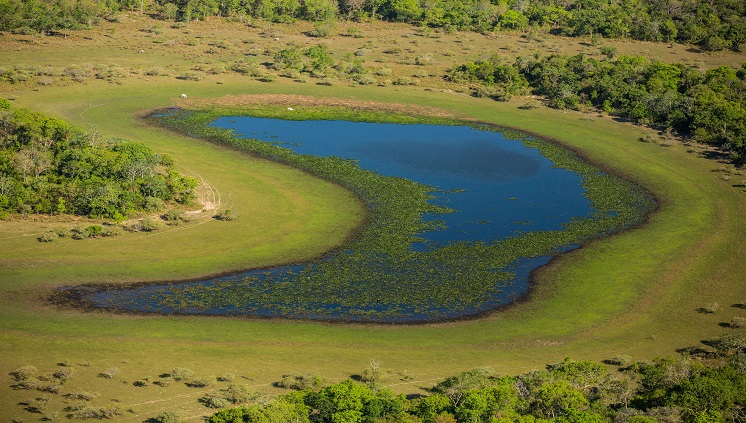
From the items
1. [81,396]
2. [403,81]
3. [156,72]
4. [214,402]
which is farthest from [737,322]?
[156,72]

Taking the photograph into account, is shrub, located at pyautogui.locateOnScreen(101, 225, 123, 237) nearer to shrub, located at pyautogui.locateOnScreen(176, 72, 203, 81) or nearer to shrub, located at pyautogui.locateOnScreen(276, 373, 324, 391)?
shrub, located at pyautogui.locateOnScreen(276, 373, 324, 391)

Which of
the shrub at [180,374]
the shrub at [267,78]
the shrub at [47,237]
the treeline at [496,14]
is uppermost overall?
the treeline at [496,14]

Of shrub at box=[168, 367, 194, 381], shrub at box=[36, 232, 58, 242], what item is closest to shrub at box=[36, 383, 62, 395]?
shrub at box=[168, 367, 194, 381]

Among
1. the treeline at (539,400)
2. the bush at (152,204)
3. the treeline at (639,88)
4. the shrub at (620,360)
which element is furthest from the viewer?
the treeline at (639,88)

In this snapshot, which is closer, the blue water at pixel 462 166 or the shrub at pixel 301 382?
the shrub at pixel 301 382

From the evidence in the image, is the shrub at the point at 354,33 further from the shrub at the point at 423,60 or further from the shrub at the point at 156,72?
the shrub at the point at 156,72

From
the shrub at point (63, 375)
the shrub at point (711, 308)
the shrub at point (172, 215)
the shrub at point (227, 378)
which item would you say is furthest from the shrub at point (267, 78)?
the shrub at point (63, 375)
